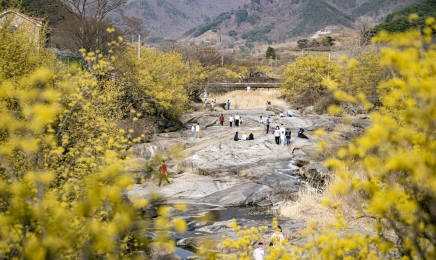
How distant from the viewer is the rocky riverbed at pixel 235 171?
2127 cm

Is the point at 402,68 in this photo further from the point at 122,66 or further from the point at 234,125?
the point at 234,125

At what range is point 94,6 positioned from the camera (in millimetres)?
44344

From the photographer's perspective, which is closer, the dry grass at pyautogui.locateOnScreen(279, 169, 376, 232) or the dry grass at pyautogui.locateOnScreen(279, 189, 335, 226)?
the dry grass at pyautogui.locateOnScreen(279, 169, 376, 232)

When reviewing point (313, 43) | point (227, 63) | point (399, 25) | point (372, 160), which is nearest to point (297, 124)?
point (372, 160)

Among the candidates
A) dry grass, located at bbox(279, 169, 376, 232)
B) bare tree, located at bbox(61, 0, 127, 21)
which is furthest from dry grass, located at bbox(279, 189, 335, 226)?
bare tree, located at bbox(61, 0, 127, 21)

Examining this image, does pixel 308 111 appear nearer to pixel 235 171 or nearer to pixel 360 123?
pixel 360 123

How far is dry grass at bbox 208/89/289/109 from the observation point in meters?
54.9

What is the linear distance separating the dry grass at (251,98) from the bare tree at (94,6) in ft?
66.2

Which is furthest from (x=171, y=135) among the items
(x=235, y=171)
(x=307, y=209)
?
(x=307, y=209)

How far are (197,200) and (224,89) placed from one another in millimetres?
43173

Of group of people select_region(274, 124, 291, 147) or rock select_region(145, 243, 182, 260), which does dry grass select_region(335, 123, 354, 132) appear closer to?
group of people select_region(274, 124, 291, 147)

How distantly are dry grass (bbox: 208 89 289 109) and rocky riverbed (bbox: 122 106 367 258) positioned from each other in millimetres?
18599

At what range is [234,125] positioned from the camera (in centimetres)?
4109

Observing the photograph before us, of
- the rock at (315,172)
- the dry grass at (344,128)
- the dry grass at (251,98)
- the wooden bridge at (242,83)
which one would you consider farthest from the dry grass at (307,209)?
the wooden bridge at (242,83)
